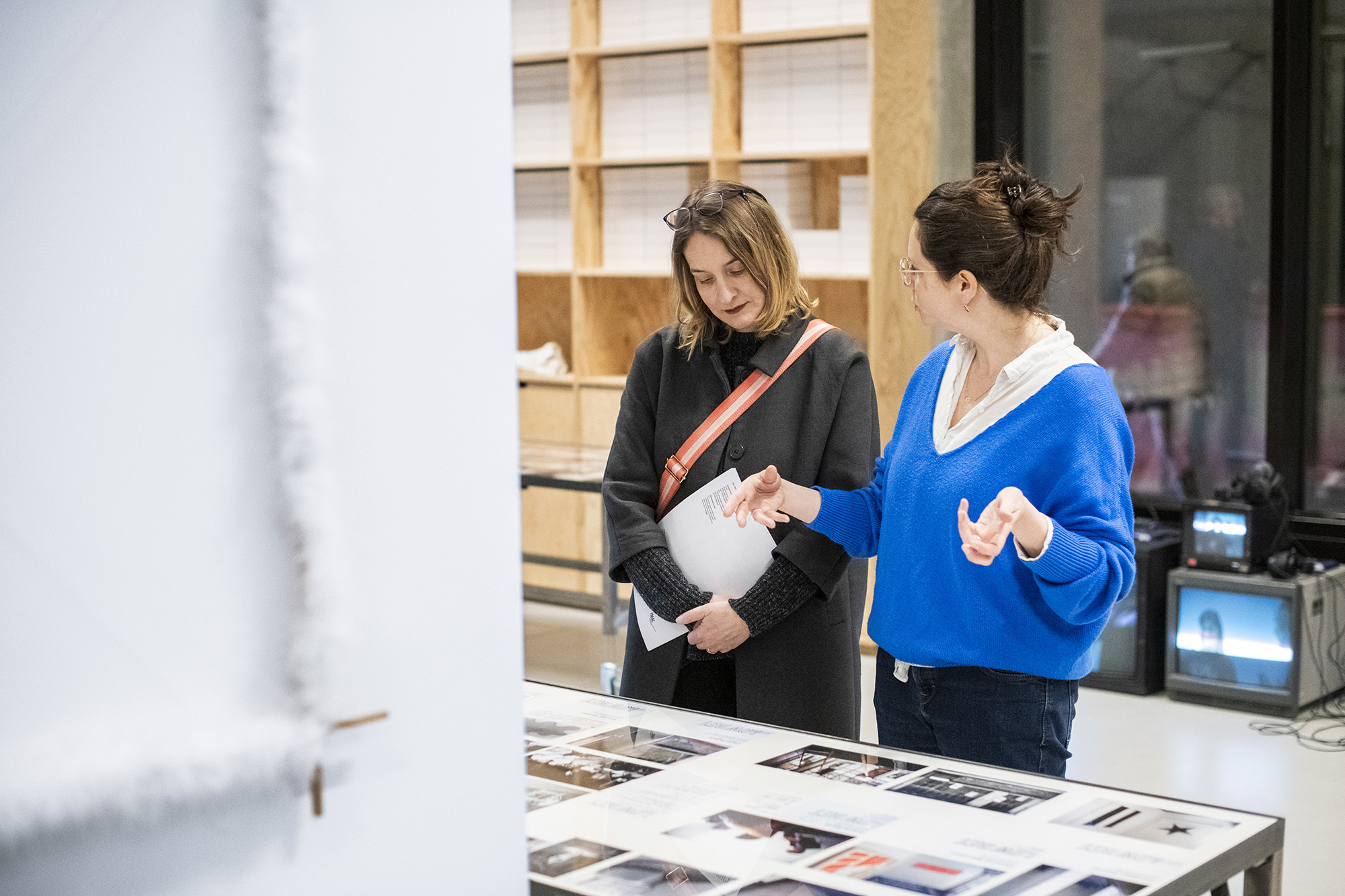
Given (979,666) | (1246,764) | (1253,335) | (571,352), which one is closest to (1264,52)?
(1253,335)

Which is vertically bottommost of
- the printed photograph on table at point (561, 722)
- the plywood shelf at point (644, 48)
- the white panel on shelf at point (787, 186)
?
the printed photograph on table at point (561, 722)

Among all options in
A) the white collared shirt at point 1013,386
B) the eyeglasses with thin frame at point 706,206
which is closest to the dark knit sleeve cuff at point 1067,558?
the white collared shirt at point 1013,386

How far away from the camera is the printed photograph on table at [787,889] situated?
4.08 feet

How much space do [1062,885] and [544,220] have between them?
5.09 metres

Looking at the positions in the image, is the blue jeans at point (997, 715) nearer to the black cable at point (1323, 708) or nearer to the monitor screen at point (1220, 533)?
the black cable at point (1323, 708)

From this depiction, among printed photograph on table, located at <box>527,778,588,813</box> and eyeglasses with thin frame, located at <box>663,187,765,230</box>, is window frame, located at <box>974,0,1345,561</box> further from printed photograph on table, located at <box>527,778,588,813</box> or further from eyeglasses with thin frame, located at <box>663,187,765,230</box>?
printed photograph on table, located at <box>527,778,588,813</box>

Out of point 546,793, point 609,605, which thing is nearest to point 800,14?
point 609,605

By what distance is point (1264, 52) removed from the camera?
4.81 m

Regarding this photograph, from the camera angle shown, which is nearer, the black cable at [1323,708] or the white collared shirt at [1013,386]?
the white collared shirt at [1013,386]

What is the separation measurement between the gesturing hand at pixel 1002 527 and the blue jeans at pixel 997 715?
0.26 m

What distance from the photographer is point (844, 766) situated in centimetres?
164

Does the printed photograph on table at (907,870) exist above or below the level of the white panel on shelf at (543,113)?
below

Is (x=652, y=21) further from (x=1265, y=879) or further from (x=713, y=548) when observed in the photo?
(x=1265, y=879)

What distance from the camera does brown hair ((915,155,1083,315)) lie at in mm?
1705
